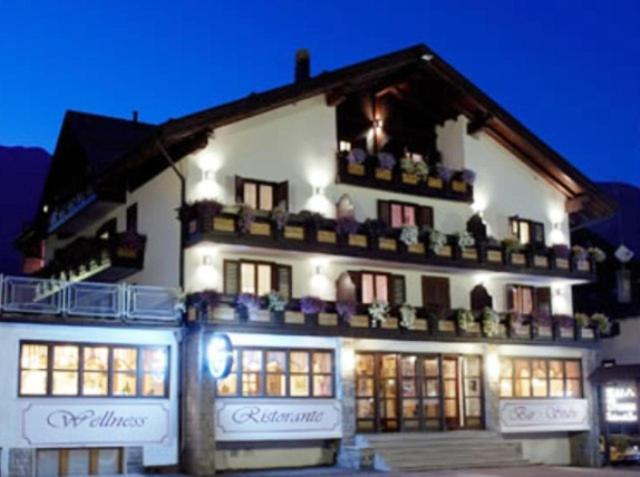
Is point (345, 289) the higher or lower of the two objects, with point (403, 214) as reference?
lower

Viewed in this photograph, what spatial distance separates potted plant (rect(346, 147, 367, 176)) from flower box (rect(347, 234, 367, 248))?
96.3 inches

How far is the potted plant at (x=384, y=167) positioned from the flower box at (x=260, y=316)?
6.94 metres

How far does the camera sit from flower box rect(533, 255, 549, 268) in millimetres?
36094

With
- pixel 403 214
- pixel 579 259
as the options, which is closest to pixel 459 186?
pixel 403 214

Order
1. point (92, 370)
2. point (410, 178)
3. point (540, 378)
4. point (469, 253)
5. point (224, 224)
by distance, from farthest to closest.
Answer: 1. point (540, 378)
2. point (410, 178)
3. point (469, 253)
4. point (224, 224)
5. point (92, 370)

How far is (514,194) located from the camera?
37594 mm

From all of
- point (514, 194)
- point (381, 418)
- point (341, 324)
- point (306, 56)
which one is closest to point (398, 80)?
point (306, 56)

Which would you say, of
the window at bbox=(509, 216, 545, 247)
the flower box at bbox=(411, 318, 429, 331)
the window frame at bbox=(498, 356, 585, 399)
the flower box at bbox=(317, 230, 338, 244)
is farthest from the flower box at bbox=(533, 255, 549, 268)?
the flower box at bbox=(317, 230, 338, 244)

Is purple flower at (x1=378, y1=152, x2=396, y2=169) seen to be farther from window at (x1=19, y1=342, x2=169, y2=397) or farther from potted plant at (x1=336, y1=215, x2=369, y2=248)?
window at (x1=19, y1=342, x2=169, y2=397)

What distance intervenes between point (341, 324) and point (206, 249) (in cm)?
461

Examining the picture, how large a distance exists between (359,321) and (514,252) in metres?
7.26

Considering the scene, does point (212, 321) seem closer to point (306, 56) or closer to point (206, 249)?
point (206, 249)

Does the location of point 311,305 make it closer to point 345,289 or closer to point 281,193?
point 345,289

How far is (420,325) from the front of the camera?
3250cm
